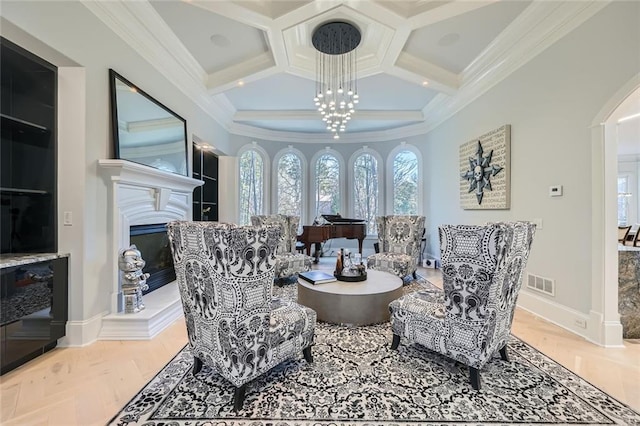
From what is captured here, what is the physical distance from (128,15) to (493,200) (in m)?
4.87

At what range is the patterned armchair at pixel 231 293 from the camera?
1619 mm

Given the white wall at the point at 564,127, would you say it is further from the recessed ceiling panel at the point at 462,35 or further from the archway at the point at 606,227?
the recessed ceiling panel at the point at 462,35

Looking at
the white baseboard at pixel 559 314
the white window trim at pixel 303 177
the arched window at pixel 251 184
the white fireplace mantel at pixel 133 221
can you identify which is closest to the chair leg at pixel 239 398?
the white fireplace mantel at pixel 133 221

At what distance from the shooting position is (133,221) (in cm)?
311

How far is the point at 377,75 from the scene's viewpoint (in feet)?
14.9

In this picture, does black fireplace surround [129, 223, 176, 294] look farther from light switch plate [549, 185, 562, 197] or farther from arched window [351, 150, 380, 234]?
arched window [351, 150, 380, 234]

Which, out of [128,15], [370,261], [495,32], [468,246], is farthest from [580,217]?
[128,15]

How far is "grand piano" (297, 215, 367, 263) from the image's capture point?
531 cm

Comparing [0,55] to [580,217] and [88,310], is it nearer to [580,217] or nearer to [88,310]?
[88,310]

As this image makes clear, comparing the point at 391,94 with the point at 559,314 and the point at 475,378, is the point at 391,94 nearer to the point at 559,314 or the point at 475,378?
the point at 559,314

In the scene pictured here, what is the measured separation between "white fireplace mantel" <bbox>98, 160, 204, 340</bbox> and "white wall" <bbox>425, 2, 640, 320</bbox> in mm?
4122

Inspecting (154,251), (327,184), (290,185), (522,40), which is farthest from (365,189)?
(154,251)

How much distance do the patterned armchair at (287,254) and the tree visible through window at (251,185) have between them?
236 cm

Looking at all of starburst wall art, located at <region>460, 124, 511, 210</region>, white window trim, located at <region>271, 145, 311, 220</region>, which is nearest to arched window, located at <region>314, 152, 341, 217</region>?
white window trim, located at <region>271, 145, 311, 220</region>
